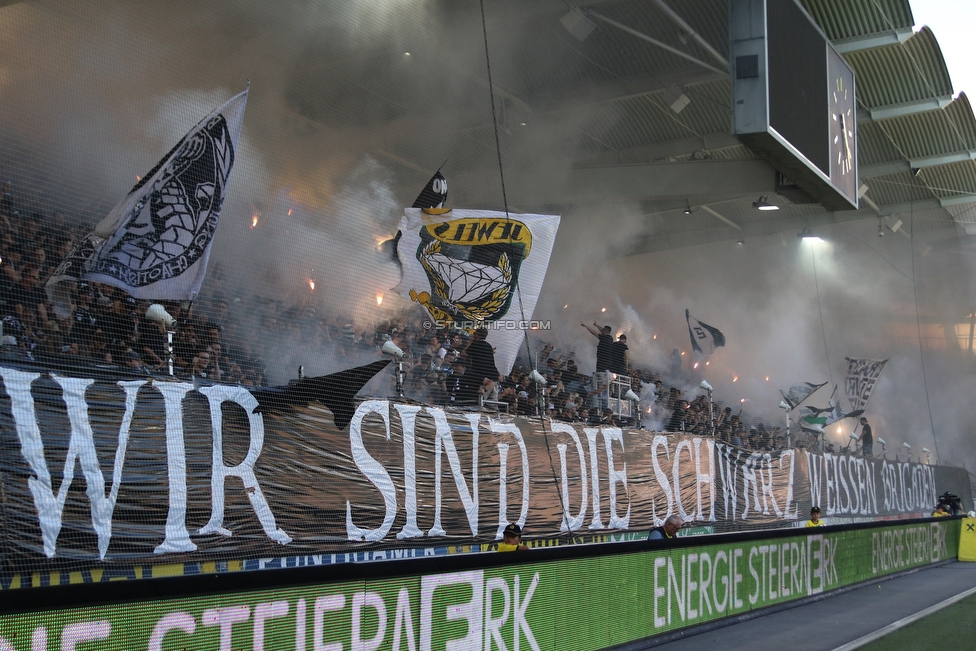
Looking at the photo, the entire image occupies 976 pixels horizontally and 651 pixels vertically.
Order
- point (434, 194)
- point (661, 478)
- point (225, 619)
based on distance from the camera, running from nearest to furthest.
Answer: point (225, 619), point (434, 194), point (661, 478)

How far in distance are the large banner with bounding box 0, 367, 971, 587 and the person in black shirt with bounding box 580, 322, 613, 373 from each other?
1081 millimetres

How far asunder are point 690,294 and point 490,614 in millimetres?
14246

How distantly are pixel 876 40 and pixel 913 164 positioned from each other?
20.9ft

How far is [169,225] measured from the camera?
7.03 meters

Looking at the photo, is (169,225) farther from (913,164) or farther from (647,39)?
(913,164)

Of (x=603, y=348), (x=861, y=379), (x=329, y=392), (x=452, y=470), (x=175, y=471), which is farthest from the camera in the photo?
(x=861, y=379)

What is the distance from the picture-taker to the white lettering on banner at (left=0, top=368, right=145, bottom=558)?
526 centimetres

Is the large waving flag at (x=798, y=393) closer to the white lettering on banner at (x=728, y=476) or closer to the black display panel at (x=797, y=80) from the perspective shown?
the white lettering on banner at (x=728, y=476)

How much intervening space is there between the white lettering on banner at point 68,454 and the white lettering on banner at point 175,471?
24 centimetres

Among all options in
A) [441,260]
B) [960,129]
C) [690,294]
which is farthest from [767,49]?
[960,129]

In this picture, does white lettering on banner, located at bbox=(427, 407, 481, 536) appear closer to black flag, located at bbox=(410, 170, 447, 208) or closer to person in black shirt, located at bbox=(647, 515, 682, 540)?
person in black shirt, located at bbox=(647, 515, 682, 540)

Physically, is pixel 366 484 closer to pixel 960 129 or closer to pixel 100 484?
pixel 100 484

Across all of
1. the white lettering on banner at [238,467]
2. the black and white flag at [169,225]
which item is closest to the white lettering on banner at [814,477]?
the white lettering on banner at [238,467]

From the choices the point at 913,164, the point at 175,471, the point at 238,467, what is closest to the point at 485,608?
the point at 238,467
